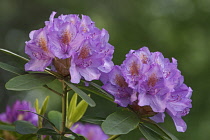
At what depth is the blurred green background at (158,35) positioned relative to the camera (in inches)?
385

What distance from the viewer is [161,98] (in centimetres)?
135

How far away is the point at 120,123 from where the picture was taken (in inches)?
49.8

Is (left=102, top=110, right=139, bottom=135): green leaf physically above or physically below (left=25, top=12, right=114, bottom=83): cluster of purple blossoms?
below

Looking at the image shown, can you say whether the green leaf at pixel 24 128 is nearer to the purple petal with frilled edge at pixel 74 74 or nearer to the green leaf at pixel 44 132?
the green leaf at pixel 44 132

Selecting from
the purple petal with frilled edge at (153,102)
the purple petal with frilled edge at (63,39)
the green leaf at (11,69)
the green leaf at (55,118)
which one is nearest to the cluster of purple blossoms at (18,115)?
the green leaf at (55,118)

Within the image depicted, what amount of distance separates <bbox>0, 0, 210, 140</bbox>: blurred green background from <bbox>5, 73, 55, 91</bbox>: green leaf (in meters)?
7.61

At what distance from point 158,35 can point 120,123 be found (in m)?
9.70

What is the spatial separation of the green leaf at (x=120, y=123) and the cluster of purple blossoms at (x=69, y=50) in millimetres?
137

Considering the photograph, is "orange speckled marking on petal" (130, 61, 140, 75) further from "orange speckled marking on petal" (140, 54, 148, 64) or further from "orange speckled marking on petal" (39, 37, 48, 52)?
"orange speckled marking on petal" (39, 37, 48, 52)

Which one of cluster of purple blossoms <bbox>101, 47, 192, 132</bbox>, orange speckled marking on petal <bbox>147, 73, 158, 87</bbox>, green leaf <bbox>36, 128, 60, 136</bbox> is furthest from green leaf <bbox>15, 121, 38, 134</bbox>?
orange speckled marking on petal <bbox>147, 73, 158, 87</bbox>

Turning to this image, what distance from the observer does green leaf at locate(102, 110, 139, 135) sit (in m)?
1.22

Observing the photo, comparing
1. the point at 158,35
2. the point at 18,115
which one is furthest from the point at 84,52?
the point at 158,35

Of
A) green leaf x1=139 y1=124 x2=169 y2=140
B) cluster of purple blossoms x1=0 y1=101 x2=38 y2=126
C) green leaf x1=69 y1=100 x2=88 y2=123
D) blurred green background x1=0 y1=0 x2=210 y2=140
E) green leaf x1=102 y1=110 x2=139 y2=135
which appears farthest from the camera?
blurred green background x1=0 y1=0 x2=210 y2=140

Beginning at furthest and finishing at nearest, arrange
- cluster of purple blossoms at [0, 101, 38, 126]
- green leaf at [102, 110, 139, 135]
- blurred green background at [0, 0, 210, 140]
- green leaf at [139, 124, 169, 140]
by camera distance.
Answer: blurred green background at [0, 0, 210, 140] → cluster of purple blossoms at [0, 101, 38, 126] → green leaf at [139, 124, 169, 140] → green leaf at [102, 110, 139, 135]
